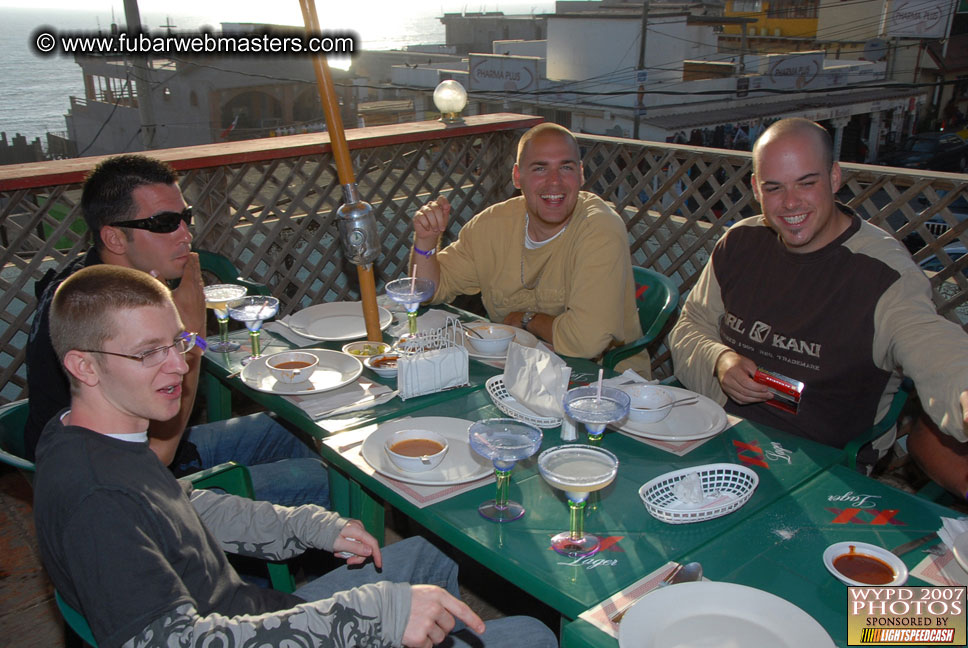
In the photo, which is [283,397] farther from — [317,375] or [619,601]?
[619,601]

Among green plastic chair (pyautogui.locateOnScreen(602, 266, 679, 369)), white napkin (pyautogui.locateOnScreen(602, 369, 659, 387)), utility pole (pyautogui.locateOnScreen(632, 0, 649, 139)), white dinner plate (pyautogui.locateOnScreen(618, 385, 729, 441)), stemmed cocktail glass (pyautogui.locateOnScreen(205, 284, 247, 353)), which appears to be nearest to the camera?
white dinner plate (pyautogui.locateOnScreen(618, 385, 729, 441))

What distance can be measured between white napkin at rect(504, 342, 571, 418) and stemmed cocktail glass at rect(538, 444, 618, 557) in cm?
33

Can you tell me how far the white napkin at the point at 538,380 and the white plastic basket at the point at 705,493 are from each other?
34cm

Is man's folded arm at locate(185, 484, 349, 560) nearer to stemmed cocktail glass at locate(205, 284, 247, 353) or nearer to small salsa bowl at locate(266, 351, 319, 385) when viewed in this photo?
small salsa bowl at locate(266, 351, 319, 385)

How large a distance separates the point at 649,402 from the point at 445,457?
570 millimetres

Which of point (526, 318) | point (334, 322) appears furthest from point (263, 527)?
point (526, 318)

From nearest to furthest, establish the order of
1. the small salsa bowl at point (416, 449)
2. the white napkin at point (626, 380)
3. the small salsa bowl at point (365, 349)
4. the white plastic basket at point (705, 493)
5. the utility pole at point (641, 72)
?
1. the white plastic basket at point (705, 493)
2. the small salsa bowl at point (416, 449)
3. the white napkin at point (626, 380)
4. the small salsa bowl at point (365, 349)
5. the utility pole at point (641, 72)

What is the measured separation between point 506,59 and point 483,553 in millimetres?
24783

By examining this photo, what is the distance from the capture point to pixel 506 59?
24.4 metres

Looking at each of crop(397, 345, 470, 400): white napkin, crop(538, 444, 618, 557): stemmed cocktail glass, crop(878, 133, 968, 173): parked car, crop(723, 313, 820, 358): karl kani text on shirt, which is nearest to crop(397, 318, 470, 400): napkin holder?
crop(397, 345, 470, 400): white napkin

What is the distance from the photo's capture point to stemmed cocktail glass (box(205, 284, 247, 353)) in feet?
8.08

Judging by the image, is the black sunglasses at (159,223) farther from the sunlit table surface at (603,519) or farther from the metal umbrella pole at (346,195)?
the sunlit table surface at (603,519)

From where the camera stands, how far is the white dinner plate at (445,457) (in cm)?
159

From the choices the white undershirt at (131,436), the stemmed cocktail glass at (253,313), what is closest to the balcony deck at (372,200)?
the stemmed cocktail glass at (253,313)
